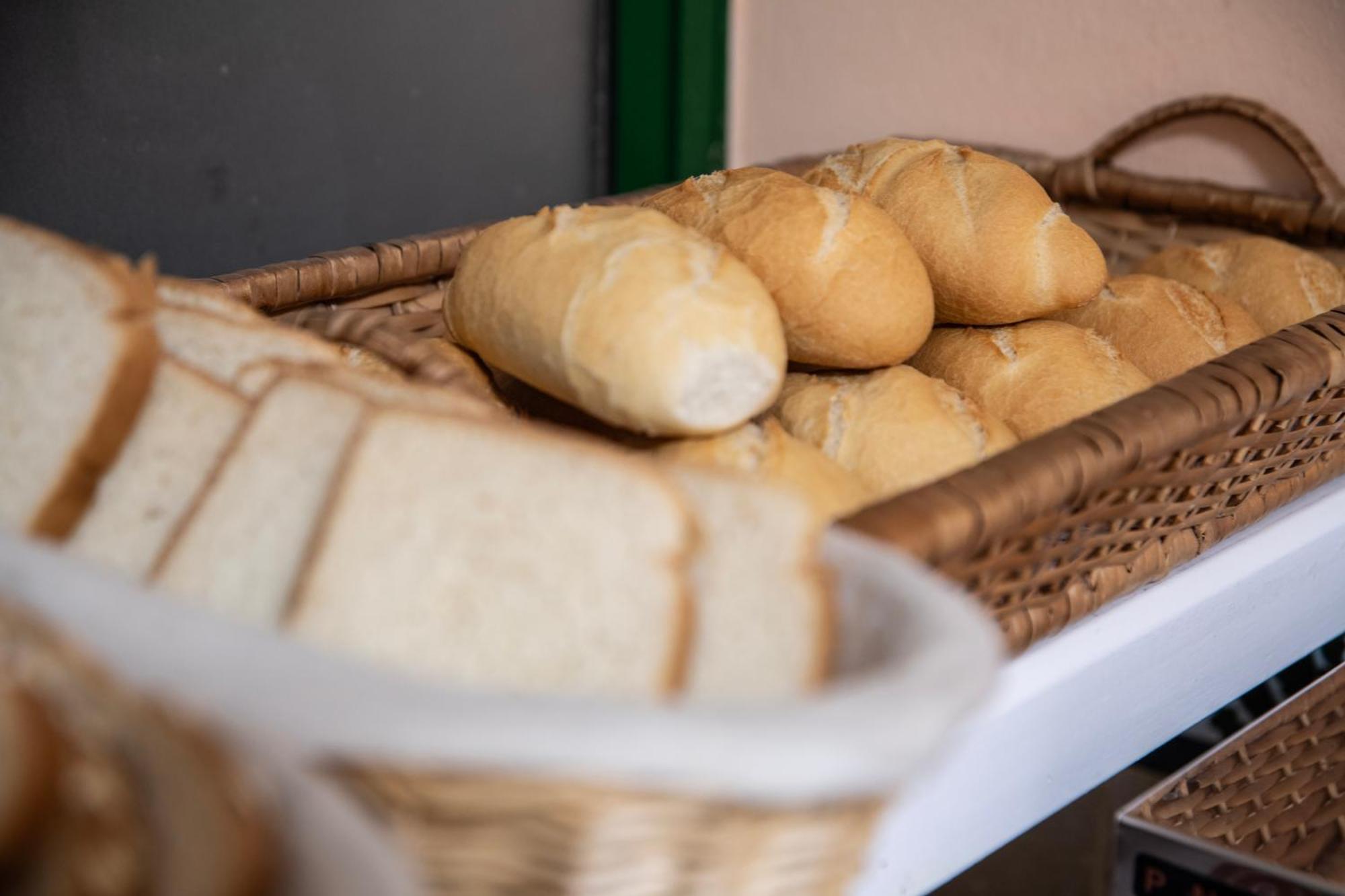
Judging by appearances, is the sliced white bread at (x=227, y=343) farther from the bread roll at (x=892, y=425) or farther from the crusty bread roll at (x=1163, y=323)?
the crusty bread roll at (x=1163, y=323)

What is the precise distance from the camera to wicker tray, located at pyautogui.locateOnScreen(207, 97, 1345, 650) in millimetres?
816

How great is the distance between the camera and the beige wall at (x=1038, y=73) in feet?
5.81

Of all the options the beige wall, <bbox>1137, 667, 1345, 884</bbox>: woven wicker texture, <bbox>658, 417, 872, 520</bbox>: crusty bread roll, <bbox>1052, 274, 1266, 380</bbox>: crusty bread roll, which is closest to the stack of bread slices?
<bbox>658, 417, 872, 520</bbox>: crusty bread roll

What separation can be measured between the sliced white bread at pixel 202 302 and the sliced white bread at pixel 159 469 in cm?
17

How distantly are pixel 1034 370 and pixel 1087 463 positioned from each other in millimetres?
340

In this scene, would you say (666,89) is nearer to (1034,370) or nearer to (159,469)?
(1034,370)

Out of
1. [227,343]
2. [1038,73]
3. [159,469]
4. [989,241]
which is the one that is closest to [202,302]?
[227,343]

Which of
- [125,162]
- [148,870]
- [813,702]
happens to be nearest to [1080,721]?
[813,702]

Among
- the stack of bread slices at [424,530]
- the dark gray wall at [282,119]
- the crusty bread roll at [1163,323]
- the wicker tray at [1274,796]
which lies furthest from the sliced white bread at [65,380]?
the dark gray wall at [282,119]

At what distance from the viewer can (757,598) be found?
617 mm

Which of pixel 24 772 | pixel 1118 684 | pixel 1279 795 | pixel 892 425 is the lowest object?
pixel 1279 795

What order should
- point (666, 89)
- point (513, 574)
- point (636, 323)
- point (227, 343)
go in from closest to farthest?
1. point (513, 574)
2. point (227, 343)
3. point (636, 323)
4. point (666, 89)

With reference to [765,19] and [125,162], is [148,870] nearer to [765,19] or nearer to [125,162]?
[125,162]

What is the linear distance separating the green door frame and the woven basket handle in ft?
2.41
